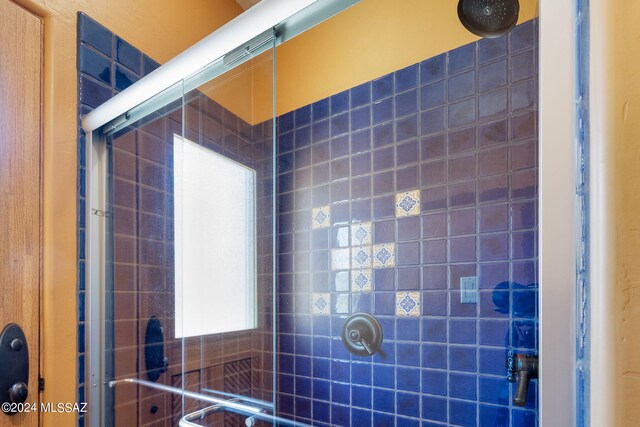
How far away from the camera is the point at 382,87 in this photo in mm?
1703

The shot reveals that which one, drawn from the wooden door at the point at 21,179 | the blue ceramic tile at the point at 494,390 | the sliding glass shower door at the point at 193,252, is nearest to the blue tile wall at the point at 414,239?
the blue ceramic tile at the point at 494,390

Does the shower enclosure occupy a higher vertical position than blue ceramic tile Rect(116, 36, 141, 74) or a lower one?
lower

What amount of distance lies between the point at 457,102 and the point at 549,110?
1.05 m

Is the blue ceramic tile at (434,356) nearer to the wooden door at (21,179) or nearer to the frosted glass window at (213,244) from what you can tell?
the frosted glass window at (213,244)

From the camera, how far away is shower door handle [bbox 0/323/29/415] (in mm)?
1010

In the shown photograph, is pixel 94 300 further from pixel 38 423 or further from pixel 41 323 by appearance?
pixel 38 423

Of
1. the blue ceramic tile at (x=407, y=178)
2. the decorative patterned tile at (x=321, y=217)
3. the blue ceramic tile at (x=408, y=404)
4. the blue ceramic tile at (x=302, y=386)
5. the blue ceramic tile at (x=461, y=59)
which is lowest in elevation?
the blue ceramic tile at (x=302, y=386)

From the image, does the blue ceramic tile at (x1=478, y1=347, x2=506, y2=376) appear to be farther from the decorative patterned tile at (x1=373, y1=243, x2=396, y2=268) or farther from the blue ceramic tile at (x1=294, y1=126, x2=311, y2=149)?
the blue ceramic tile at (x1=294, y1=126, x2=311, y2=149)

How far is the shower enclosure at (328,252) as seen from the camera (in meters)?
1.16

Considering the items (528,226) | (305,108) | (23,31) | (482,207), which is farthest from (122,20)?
(528,226)

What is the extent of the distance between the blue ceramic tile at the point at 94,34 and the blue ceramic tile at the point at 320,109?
0.86 m

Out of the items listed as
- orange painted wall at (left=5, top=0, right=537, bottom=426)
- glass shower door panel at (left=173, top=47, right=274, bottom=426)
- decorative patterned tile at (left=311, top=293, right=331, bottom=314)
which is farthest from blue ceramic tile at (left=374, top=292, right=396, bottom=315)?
orange painted wall at (left=5, top=0, right=537, bottom=426)

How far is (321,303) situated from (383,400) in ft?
1.48

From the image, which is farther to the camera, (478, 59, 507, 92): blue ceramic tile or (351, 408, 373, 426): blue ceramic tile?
(351, 408, 373, 426): blue ceramic tile
